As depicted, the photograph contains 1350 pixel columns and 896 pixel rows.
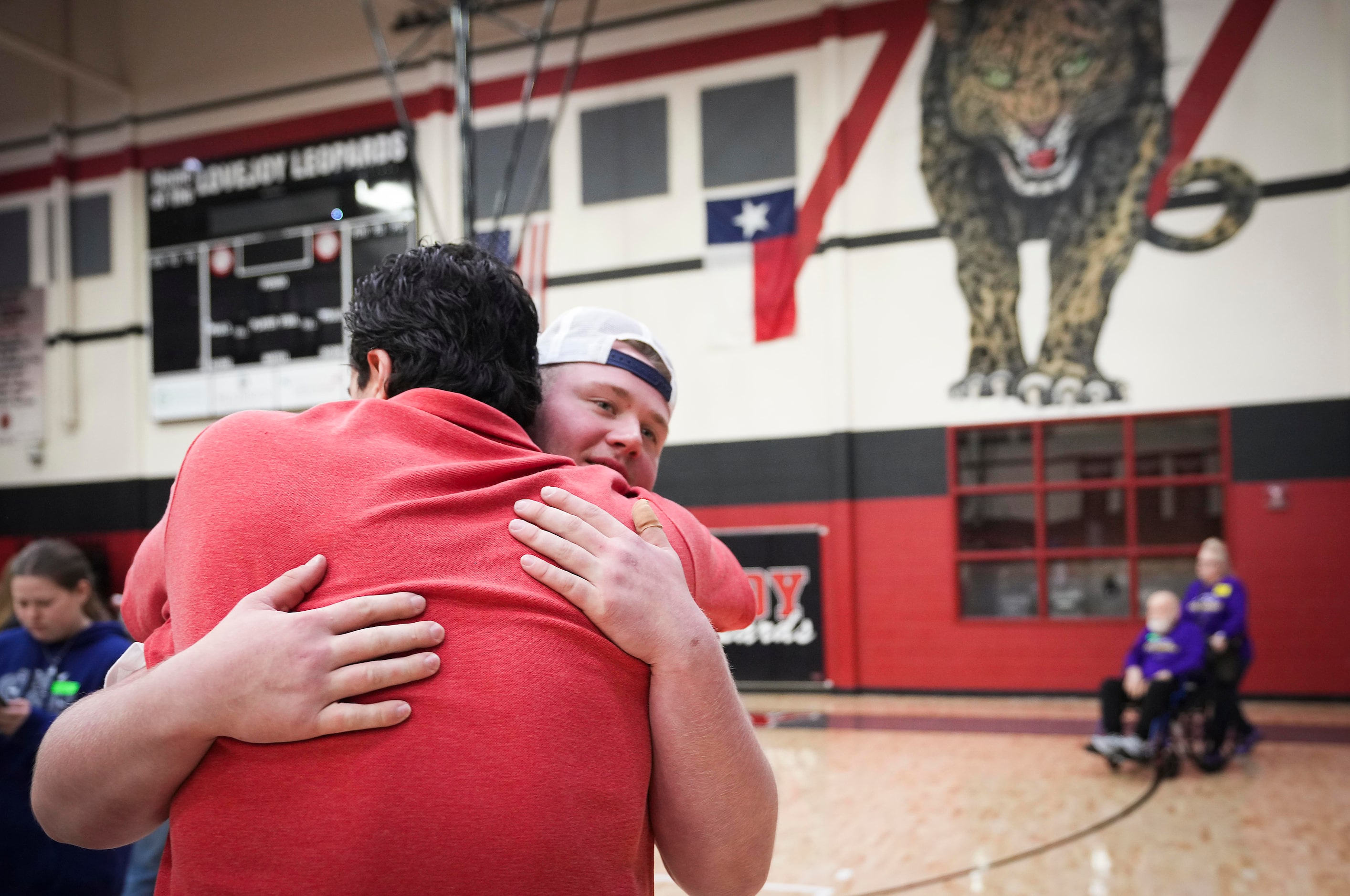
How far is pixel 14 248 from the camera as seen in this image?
501 inches

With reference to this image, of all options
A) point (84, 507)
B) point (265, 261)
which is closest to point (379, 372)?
point (265, 261)

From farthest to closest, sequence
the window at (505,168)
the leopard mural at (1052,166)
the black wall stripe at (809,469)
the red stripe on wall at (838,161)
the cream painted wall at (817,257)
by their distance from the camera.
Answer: the window at (505,168), the red stripe on wall at (838,161), the black wall stripe at (809,469), the leopard mural at (1052,166), the cream painted wall at (817,257)

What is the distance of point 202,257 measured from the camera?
459 inches

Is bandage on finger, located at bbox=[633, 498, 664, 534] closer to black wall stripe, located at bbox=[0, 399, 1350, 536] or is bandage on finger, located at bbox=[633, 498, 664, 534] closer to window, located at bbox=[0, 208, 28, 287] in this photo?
black wall stripe, located at bbox=[0, 399, 1350, 536]

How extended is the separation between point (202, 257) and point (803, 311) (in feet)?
22.8

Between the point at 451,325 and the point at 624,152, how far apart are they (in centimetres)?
975

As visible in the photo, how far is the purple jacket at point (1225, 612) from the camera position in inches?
267

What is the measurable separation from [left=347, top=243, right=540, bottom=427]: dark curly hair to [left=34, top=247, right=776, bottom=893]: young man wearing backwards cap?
28mm

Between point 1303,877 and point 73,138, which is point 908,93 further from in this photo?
point 73,138

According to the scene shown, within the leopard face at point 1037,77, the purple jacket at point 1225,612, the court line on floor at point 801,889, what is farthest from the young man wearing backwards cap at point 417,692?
the leopard face at point 1037,77

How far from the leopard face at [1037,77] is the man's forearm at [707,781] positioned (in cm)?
920

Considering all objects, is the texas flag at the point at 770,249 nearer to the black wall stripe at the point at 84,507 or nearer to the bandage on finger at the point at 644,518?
the black wall stripe at the point at 84,507

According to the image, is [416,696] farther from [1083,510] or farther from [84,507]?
[84,507]

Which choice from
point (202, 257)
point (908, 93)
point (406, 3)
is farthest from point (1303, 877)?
point (202, 257)
